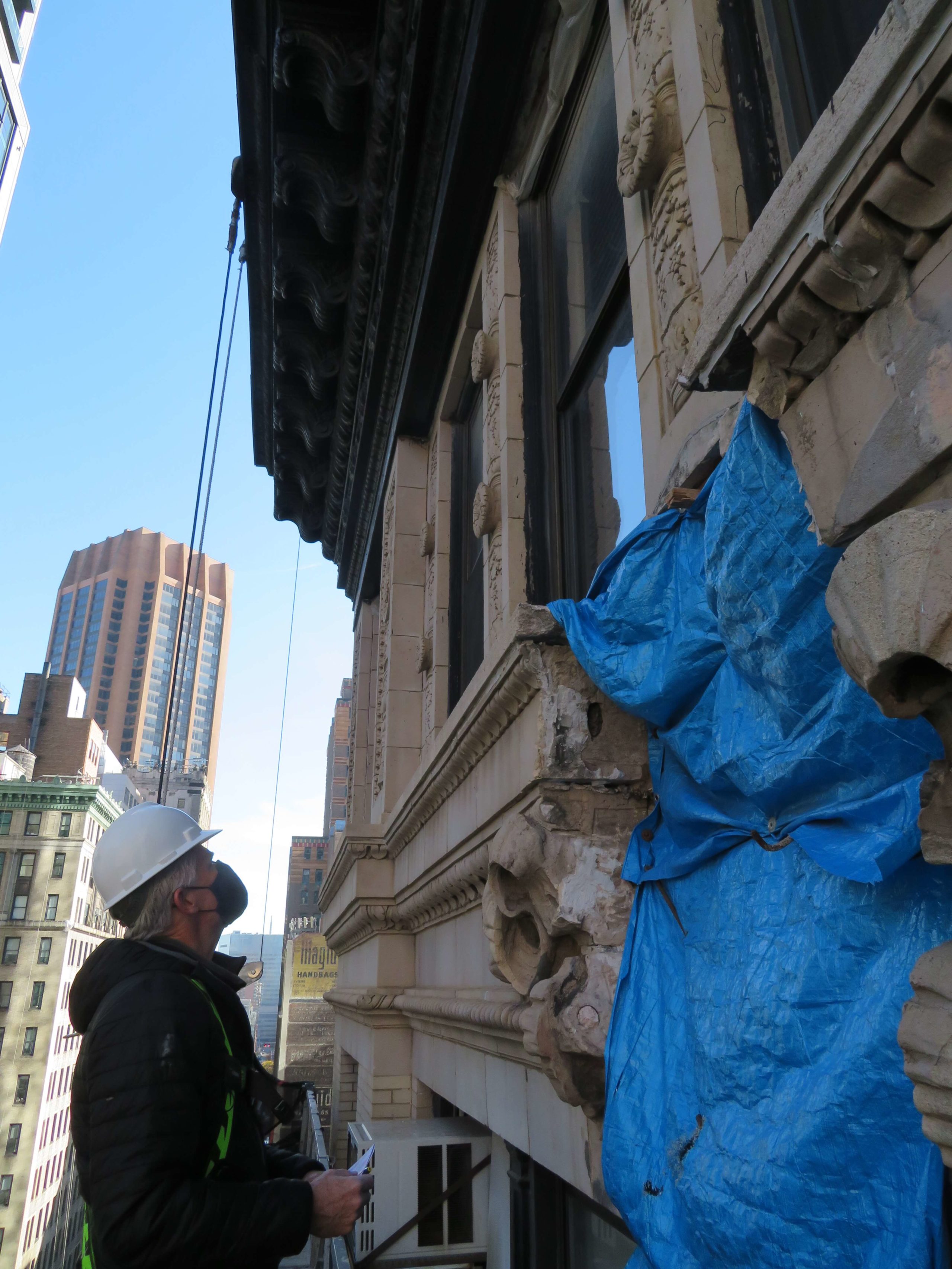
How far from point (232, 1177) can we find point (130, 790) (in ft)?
267

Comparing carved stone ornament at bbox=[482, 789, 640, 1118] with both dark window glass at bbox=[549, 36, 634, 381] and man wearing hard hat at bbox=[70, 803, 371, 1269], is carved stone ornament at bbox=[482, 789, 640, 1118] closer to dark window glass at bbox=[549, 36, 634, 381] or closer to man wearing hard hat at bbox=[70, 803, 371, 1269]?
man wearing hard hat at bbox=[70, 803, 371, 1269]

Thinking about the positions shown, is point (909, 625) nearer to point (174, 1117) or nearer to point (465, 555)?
point (174, 1117)

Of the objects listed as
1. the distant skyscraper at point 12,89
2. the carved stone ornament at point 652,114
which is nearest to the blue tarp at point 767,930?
the carved stone ornament at point 652,114

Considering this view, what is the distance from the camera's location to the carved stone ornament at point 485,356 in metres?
5.18

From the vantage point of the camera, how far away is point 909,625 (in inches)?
42.5

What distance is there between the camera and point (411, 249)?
680 centimetres

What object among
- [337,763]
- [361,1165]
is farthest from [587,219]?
[337,763]

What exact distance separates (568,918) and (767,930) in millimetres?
897

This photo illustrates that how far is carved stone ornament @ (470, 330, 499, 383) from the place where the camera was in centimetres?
518

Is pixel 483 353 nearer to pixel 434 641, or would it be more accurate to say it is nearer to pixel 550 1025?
pixel 434 641

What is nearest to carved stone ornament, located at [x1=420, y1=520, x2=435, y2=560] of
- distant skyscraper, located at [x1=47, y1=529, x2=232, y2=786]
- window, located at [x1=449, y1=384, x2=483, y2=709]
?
window, located at [x1=449, y1=384, x2=483, y2=709]

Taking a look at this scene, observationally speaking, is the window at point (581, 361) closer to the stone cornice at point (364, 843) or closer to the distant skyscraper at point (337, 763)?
the stone cornice at point (364, 843)

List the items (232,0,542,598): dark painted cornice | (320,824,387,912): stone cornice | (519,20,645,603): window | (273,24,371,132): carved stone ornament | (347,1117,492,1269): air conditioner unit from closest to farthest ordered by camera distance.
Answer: (519,20,645,603): window → (347,1117,492,1269): air conditioner unit → (232,0,542,598): dark painted cornice → (273,24,371,132): carved stone ornament → (320,824,387,912): stone cornice

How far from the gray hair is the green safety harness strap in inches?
A: 13.4
